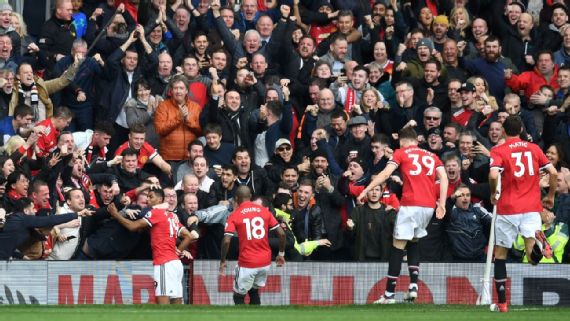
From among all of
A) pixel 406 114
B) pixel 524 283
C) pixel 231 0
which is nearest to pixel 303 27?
pixel 231 0

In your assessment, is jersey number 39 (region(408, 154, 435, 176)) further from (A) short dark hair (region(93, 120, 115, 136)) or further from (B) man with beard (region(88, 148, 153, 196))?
(A) short dark hair (region(93, 120, 115, 136))

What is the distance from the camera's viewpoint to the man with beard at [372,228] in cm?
2073

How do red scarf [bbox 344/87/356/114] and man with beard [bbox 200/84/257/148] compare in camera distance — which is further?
red scarf [bbox 344/87/356/114]

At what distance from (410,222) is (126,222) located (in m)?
3.74

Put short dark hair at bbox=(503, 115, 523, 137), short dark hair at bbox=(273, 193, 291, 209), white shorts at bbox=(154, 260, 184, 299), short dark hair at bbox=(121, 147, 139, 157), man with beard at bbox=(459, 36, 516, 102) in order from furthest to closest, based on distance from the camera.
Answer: man with beard at bbox=(459, 36, 516, 102) → short dark hair at bbox=(121, 147, 139, 157) → short dark hair at bbox=(273, 193, 291, 209) → white shorts at bbox=(154, 260, 184, 299) → short dark hair at bbox=(503, 115, 523, 137)

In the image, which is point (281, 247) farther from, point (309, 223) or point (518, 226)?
point (518, 226)

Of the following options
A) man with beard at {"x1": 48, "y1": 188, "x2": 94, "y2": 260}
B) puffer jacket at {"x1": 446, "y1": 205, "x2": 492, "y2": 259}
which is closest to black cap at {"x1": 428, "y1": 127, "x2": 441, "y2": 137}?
Result: puffer jacket at {"x1": 446, "y1": 205, "x2": 492, "y2": 259}

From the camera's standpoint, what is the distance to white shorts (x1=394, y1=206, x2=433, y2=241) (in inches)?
734

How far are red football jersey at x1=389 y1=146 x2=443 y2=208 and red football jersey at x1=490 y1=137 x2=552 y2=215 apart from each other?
38.4 inches

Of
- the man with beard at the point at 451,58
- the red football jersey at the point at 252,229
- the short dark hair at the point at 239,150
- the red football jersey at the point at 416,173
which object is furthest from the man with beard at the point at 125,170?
the man with beard at the point at 451,58

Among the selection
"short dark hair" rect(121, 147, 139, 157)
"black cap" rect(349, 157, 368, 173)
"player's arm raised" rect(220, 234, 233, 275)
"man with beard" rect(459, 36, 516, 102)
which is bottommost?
"player's arm raised" rect(220, 234, 233, 275)

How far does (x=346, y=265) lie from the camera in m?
20.2

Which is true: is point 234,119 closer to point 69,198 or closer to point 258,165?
point 258,165

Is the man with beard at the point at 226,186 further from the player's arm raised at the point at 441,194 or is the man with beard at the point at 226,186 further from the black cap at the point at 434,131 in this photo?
the player's arm raised at the point at 441,194
